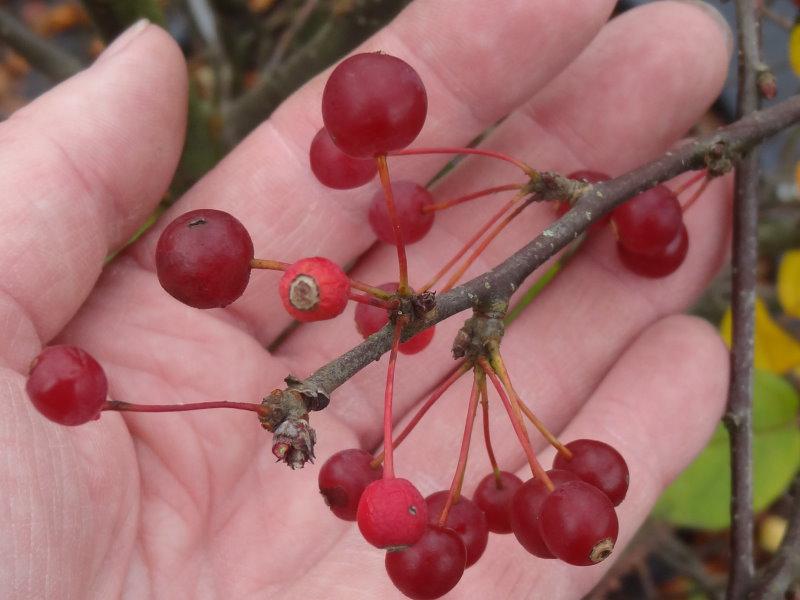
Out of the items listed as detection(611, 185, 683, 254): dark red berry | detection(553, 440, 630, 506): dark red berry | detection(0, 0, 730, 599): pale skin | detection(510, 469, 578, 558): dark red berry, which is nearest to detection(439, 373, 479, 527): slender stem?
detection(510, 469, 578, 558): dark red berry

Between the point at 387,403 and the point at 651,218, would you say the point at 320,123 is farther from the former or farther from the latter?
the point at 387,403

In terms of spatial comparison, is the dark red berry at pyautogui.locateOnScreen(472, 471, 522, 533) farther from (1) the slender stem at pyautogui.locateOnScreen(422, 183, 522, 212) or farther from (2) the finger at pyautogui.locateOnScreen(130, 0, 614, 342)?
(2) the finger at pyautogui.locateOnScreen(130, 0, 614, 342)

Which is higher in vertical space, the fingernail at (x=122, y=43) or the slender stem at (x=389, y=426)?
the fingernail at (x=122, y=43)

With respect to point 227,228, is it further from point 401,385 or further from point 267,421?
point 401,385

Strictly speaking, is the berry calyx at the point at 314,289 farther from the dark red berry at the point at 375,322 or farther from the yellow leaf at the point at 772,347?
the yellow leaf at the point at 772,347

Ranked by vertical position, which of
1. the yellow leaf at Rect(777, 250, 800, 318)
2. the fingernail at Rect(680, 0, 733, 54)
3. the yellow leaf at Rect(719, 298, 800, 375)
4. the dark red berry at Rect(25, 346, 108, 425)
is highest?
the fingernail at Rect(680, 0, 733, 54)

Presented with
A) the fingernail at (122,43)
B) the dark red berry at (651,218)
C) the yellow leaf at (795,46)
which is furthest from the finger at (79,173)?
the yellow leaf at (795,46)
